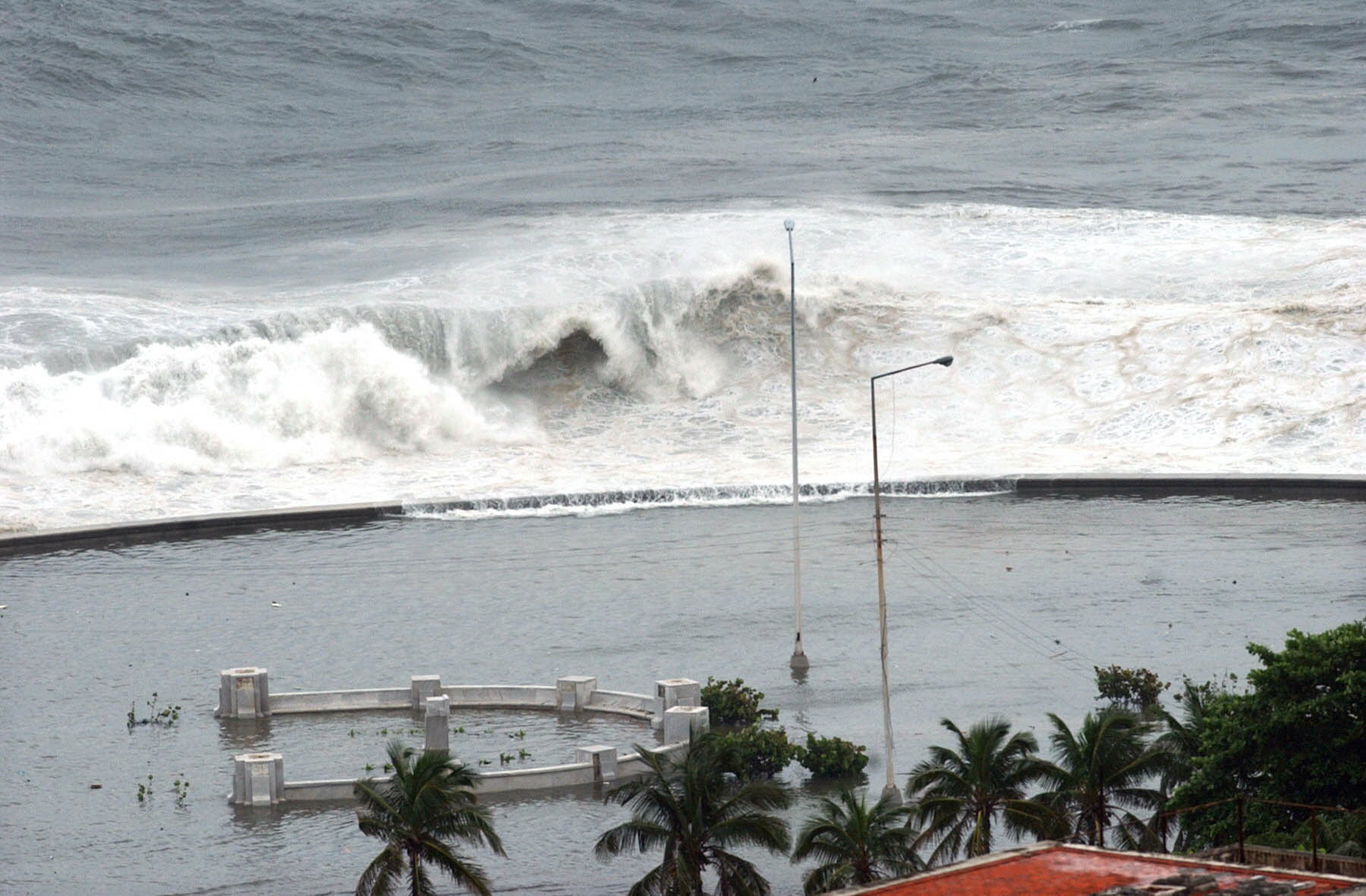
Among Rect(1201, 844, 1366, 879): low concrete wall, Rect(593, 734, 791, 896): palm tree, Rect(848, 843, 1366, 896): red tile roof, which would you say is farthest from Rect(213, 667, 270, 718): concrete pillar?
Rect(1201, 844, 1366, 879): low concrete wall

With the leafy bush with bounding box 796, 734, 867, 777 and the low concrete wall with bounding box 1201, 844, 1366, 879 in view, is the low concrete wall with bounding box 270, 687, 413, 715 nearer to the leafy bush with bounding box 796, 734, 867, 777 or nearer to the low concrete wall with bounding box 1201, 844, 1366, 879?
the leafy bush with bounding box 796, 734, 867, 777

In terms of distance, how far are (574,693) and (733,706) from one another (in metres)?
2.47

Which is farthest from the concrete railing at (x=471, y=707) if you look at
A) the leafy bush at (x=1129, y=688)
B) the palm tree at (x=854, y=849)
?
the leafy bush at (x=1129, y=688)

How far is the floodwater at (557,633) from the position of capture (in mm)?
24734

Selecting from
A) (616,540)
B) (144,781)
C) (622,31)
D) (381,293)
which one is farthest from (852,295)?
(622,31)

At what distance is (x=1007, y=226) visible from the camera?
3086 inches

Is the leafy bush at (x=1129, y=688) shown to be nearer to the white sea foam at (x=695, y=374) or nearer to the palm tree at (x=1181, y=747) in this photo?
the palm tree at (x=1181, y=747)

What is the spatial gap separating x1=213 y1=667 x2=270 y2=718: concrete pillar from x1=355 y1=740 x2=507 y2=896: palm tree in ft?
30.9

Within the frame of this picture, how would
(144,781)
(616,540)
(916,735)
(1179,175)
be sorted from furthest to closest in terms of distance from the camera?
(1179,175), (616,540), (916,735), (144,781)

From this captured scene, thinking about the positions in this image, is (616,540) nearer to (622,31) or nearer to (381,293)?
(381,293)

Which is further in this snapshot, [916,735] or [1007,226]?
[1007,226]

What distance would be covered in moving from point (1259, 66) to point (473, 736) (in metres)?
90.4

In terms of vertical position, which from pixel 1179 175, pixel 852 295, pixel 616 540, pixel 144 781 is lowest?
pixel 144 781

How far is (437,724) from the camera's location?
27.8m
